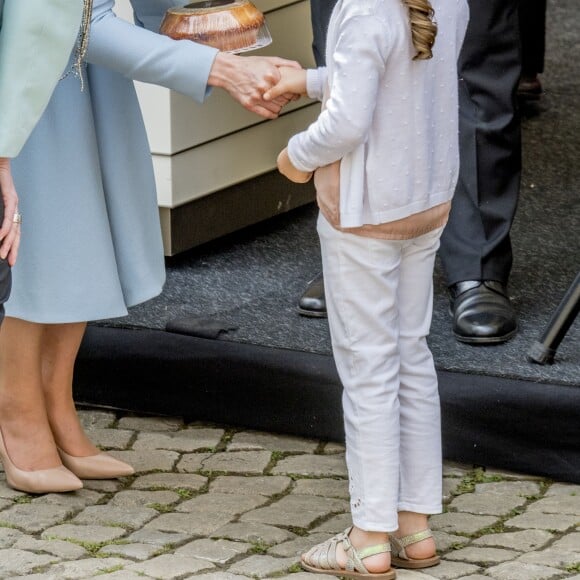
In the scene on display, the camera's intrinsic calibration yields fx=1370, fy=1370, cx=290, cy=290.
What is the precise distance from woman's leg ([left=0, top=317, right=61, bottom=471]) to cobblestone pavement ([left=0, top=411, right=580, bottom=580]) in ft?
0.35

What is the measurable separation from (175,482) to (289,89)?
112cm

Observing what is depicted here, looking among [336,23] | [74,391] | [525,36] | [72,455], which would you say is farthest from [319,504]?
[525,36]

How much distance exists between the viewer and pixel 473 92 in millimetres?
3719

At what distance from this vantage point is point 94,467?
345cm

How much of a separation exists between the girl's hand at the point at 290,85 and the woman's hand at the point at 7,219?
2.48 ft

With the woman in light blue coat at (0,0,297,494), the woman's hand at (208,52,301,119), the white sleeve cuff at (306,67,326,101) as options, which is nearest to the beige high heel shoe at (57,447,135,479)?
the woman in light blue coat at (0,0,297,494)

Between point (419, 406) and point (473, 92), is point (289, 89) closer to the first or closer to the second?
point (419, 406)

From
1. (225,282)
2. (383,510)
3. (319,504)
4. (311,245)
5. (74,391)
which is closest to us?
(383,510)

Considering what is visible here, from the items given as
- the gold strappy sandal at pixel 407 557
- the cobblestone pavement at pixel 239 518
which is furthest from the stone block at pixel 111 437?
the gold strappy sandal at pixel 407 557

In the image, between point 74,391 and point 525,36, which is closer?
point 74,391

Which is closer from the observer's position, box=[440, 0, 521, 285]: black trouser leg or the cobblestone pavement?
the cobblestone pavement

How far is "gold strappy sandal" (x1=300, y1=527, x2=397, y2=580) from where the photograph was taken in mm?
2828

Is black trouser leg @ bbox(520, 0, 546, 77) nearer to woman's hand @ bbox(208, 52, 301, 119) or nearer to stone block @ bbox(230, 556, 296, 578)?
woman's hand @ bbox(208, 52, 301, 119)

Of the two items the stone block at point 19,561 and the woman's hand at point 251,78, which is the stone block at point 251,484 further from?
the woman's hand at point 251,78
